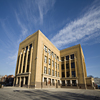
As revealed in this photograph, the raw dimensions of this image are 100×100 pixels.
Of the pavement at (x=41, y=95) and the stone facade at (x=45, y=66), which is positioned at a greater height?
the stone facade at (x=45, y=66)

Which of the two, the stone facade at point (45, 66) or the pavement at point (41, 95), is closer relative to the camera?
the pavement at point (41, 95)

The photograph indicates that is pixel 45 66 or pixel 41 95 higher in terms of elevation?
pixel 45 66

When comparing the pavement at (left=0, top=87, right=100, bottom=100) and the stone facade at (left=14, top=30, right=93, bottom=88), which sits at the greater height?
the stone facade at (left=14, top=30, right=93, bottom=88)

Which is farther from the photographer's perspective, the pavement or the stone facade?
the stone facade

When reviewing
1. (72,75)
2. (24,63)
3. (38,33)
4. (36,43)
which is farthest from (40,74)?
(72,75)

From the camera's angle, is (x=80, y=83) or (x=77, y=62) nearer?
(x=80, y=83)

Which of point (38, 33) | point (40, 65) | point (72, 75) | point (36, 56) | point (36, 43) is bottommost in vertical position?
point (72, 75)

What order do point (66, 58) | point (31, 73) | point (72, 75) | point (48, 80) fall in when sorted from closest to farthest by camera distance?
1. point (31, 73)
2. point (48, 80)
3. point (72, 75)
4. point (66, 58)

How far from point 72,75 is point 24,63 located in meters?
23.1

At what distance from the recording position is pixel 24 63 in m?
32.2

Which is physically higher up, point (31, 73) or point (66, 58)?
point (66, 58)

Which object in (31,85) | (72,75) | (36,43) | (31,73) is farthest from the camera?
(72,75)

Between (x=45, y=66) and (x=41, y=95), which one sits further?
(x=45, y=66)

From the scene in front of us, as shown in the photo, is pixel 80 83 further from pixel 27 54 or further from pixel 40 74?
pixel 27 54
